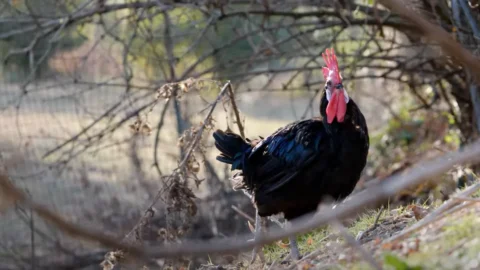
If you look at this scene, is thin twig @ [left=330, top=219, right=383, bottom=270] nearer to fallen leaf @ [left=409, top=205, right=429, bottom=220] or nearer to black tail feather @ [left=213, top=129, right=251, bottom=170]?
fallen leaf @ [left=409, top=205, right=429, bottom=220]

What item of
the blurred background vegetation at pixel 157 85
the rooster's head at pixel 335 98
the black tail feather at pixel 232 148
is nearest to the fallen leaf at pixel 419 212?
the rooster's head at pixel 335 98

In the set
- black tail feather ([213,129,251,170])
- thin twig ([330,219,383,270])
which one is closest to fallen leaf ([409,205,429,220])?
black tail feather ([213,129,251,170])

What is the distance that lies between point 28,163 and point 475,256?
21.5ft

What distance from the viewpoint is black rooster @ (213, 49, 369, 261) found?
4.67 meters

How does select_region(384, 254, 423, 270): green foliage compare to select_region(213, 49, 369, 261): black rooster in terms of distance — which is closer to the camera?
select_region(384, 254, 423, 270): green foliage

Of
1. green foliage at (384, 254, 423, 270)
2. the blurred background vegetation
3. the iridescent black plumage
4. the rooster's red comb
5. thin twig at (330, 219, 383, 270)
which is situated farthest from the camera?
the blurred background vegetation

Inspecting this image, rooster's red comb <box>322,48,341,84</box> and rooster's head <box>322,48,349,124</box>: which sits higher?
rooster's red comb <box>322,48,341,84</box>

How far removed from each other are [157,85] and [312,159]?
331 cm

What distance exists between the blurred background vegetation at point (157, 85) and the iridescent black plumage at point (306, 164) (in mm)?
1905

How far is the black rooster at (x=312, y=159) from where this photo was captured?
467 centimetres

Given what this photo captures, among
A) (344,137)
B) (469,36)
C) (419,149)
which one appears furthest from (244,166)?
(419,149)

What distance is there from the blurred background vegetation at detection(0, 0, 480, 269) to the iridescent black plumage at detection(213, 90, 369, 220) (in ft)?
6.25

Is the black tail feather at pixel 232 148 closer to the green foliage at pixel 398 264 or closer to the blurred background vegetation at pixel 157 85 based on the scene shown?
the blurred background vegetation at pixel 157 85

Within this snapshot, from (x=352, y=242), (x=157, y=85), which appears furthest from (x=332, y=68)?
(x=157, y=85)
